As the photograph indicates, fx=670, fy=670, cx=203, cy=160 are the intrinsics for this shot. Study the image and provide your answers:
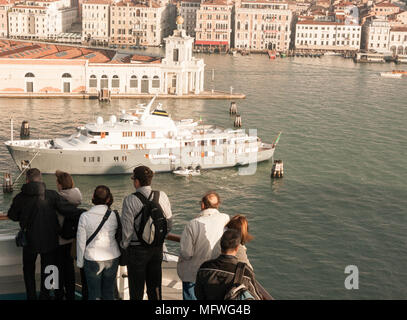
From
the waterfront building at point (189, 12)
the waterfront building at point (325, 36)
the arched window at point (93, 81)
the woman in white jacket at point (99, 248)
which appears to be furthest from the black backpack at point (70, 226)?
the waterfront building at point (189, 12)

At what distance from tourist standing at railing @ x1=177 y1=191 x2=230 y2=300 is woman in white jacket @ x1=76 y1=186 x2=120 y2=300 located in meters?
0.58

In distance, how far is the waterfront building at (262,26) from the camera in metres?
78.5

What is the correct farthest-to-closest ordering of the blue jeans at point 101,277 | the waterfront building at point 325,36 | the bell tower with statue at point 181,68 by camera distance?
the waterfront building at point 325,36 → the bell tower with statue at point 181,68 → the blue jeans at point 101,277

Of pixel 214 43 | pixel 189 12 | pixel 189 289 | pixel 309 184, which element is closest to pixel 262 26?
pixel 214 43

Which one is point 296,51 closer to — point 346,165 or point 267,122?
point 267,122

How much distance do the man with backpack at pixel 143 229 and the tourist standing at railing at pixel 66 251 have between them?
0.53 m

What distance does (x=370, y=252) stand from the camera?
16.1 metres

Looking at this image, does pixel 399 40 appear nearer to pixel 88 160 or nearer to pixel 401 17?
pixel 401 17

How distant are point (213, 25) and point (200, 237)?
75478mm

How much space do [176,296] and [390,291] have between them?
9.04 m

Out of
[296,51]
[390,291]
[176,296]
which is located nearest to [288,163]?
[390,291]

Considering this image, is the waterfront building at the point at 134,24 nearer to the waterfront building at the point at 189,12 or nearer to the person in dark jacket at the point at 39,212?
the waterfront building at the point at 189,12

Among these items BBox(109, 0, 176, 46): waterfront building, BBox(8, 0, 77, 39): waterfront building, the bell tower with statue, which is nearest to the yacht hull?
the bell tower with statue

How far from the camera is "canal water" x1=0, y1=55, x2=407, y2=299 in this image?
15008 mm
